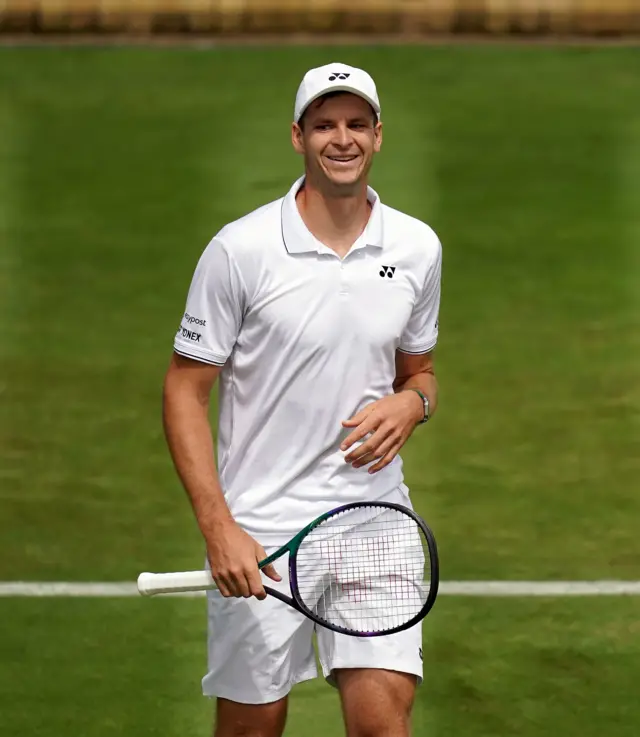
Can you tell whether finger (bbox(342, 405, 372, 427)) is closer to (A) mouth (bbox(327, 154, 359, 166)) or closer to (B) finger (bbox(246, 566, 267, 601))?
(B) finger (bbox(246, 566, 267, 601))

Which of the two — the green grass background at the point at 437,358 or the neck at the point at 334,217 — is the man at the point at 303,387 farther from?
the green grass background at the point at 437,358

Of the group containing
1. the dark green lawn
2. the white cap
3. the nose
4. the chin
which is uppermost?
the white cap

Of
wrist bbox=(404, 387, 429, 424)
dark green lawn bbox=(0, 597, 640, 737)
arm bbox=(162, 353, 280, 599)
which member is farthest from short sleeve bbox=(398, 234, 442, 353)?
dark green lawn bbox=(0, 597, 640, 737)

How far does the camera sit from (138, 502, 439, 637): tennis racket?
561 centimetres

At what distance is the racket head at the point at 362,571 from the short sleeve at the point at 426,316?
2.23ft

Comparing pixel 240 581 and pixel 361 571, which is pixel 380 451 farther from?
pixel 240 581

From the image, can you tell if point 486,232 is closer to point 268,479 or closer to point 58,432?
point 58,432

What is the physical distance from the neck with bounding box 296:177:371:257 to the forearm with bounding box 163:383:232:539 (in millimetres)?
694

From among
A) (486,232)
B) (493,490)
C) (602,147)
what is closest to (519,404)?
(493,490)

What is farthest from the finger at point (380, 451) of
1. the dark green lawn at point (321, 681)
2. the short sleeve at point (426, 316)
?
the dark green lawn at point (321, 681)

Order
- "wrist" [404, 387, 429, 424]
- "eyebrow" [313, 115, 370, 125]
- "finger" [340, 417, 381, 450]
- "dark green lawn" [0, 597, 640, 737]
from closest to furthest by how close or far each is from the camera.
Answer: "finger" [340, 417, 381, 450], "eyebrow" [313, 115, 370, 125], "wrist" [404, 387, 429, 424], "dark green lawn" [0, 597, 640, 737]

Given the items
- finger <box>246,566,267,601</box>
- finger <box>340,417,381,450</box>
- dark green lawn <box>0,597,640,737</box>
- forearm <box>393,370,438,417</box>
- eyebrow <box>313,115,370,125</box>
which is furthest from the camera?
dark green lawn <box>0,597,640,737</box>

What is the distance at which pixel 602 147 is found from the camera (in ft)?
44.3

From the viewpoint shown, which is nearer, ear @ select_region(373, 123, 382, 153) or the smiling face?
the smiling face
